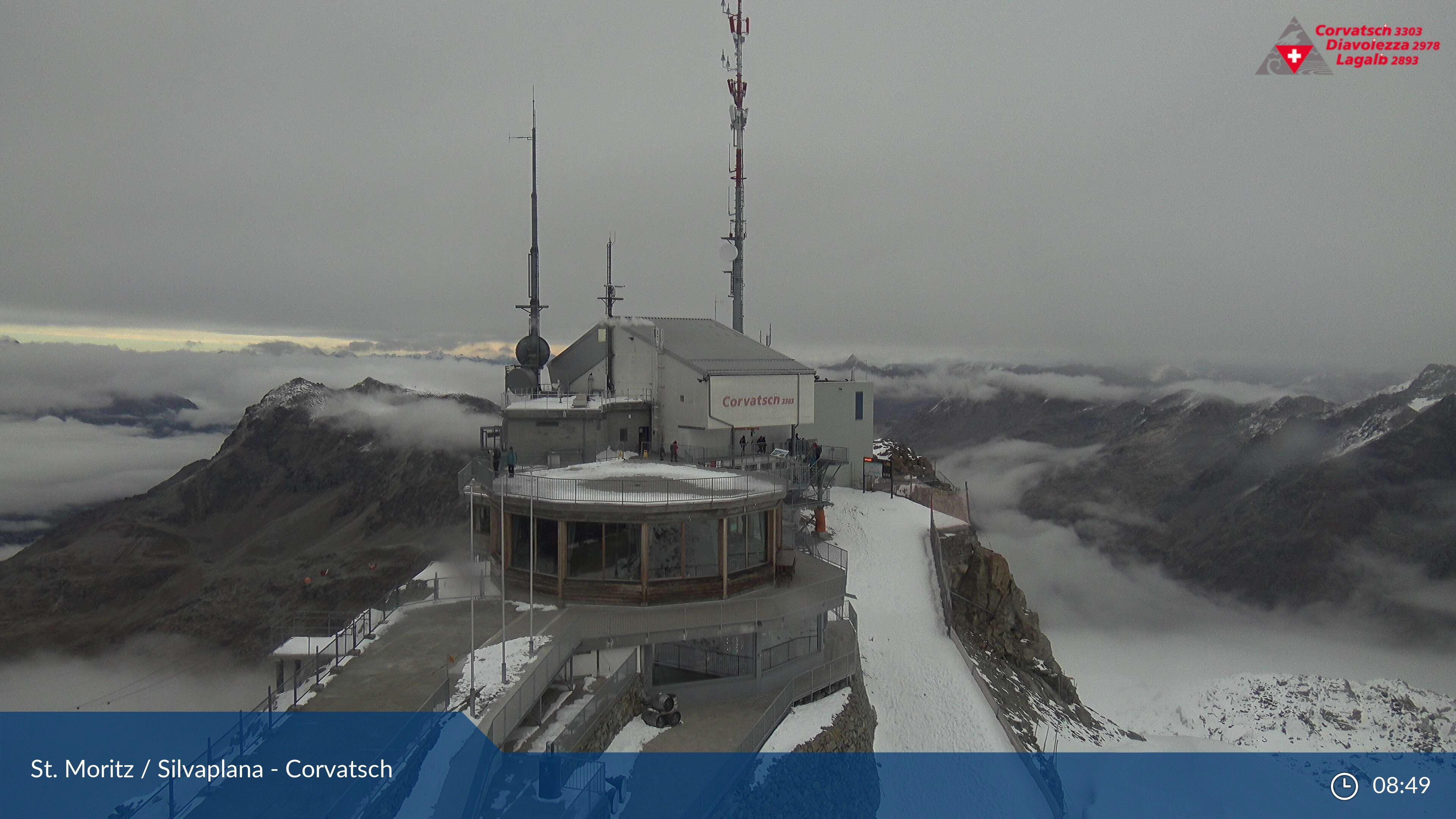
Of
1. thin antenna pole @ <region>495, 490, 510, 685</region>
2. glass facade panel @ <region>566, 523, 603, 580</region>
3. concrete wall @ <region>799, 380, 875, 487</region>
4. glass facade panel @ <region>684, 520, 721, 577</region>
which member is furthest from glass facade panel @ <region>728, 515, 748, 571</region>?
concrete wall @ <region>799, 380, 875, 487</region>

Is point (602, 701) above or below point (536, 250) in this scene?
below

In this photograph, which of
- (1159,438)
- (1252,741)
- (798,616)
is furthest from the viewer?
(1159,438)

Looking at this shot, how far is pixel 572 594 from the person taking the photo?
21.0m

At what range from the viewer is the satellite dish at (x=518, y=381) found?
3719 cm

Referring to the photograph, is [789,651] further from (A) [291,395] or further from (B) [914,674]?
(A) [291,395]

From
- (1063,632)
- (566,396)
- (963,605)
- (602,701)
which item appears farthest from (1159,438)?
(602,701)

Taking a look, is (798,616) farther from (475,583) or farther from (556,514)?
→ (475,583)

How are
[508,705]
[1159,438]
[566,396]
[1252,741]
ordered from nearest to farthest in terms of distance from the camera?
[508,705] → [566,396] → [1252,741] → [1159,438]

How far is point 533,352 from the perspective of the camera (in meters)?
39.0

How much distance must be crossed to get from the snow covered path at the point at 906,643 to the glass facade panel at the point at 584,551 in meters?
10.4

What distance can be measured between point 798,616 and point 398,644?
10.8m

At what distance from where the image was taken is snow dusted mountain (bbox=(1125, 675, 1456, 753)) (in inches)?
2837

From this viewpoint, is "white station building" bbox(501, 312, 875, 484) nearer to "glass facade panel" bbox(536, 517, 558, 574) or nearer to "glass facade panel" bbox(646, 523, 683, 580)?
"glass facade panel" bbox(536, 517, 558, 574)

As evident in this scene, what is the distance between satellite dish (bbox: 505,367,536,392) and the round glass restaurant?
49.0 feet
